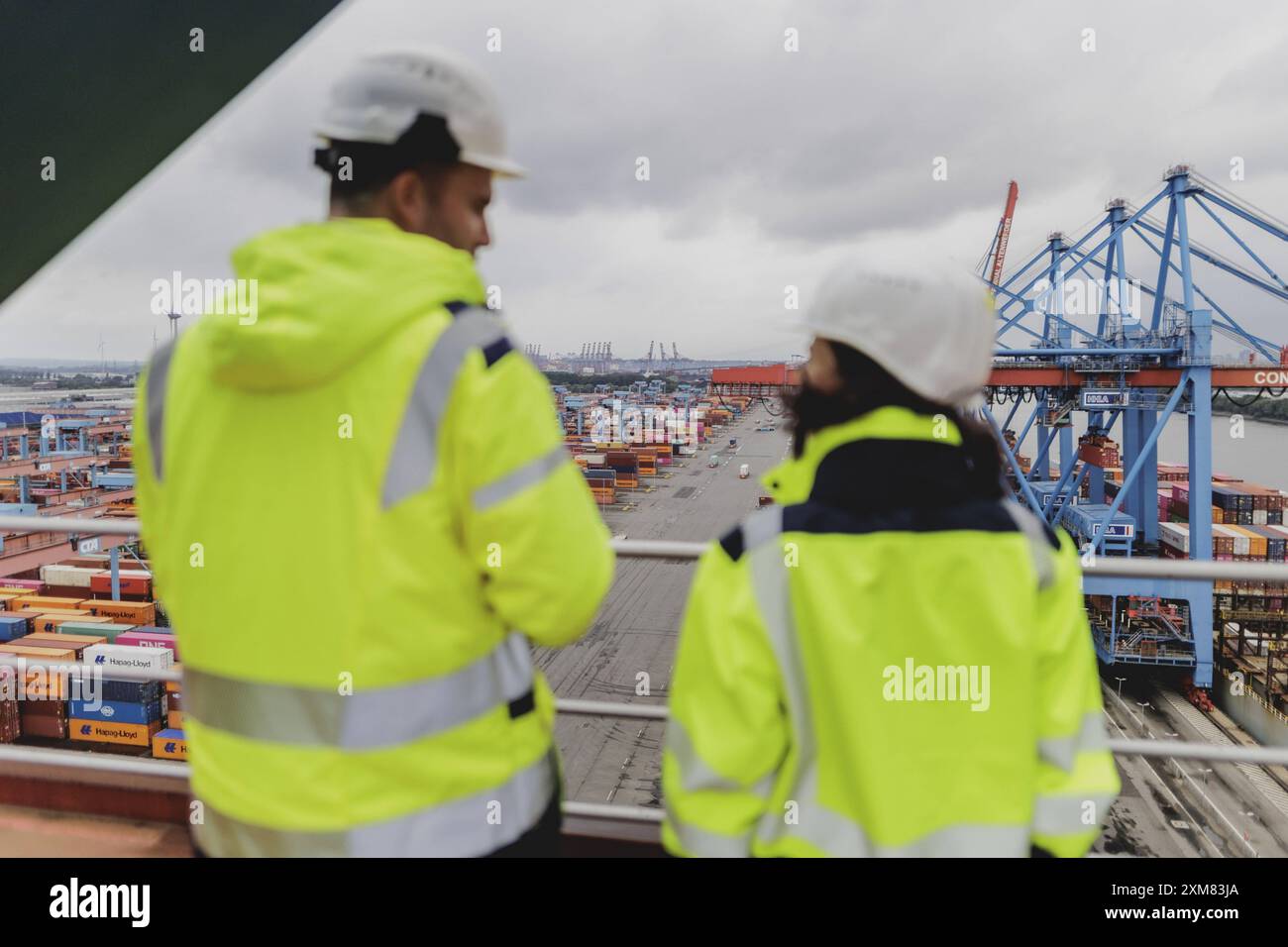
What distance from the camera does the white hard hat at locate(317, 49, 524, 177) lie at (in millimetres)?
741

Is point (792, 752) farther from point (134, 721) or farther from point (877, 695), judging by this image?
point (134, 721)

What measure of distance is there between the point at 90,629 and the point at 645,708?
1344cm

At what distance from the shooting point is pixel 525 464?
699 millimetres

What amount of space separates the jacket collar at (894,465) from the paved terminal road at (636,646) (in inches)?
3.9

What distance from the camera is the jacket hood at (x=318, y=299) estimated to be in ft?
2.18

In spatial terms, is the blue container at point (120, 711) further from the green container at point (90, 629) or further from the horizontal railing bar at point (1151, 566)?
the horizontal railing bar at point (1151, 566)

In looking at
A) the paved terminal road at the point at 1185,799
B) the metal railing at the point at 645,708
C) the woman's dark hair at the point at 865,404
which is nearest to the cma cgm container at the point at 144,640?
the metal railing at the point at 645,708

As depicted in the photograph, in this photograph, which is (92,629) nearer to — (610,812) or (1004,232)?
(610,812)

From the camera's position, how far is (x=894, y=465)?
79 centimetres
